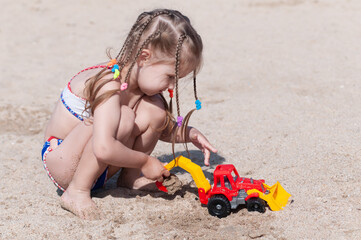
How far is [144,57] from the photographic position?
8.52ft

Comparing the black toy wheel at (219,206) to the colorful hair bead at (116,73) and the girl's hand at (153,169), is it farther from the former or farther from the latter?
the colorful hair bead at (116,73)

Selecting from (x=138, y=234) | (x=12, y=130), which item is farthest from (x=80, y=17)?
(x=138, y=234)

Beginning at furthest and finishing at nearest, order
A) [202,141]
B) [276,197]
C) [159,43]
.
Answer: [202,141]
[276,197]
[159,43]

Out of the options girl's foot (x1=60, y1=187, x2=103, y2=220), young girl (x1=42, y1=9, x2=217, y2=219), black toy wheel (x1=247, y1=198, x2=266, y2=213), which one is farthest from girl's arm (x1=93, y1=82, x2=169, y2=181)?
black toy wheel (x1=247, y1=198, x2=266, y2=213)

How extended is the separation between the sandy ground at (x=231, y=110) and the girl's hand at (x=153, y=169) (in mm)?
189

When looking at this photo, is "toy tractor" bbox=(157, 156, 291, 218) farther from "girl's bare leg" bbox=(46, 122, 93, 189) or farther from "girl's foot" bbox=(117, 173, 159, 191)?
"girl's bare leg" bbox=(46, 122, 93, 189)

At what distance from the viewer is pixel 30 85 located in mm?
4977

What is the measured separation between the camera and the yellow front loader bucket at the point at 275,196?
257cm

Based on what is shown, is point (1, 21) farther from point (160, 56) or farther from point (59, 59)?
point (160, 56)

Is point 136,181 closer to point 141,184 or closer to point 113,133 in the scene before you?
point 141,184

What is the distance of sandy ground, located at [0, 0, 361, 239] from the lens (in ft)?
8.45

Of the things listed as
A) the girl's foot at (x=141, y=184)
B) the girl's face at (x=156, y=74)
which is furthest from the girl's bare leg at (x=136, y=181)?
the girl's face at (x=156, y=74)

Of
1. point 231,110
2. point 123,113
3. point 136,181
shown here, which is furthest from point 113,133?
point 231,110

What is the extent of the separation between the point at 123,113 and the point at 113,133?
150 mm
